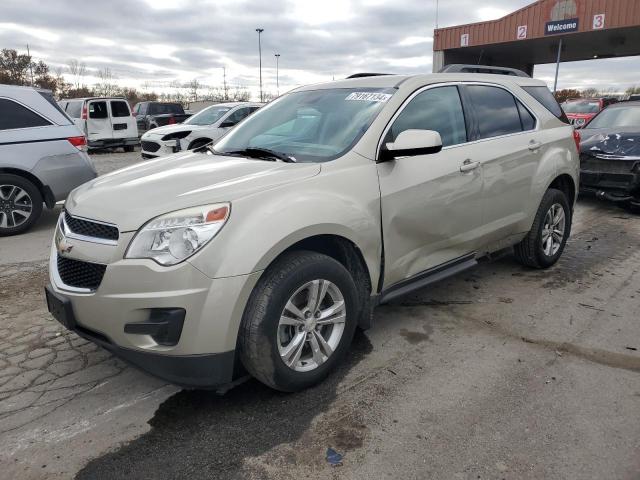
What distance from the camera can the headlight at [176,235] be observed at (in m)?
2.43

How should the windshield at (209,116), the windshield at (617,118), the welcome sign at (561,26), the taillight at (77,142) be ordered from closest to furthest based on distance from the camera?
the taillight at (77,142) < the windshield at (617,118) < the windshield at (209,116) < the welcome sign at (561,26)

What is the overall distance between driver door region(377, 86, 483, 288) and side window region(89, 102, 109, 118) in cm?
1633

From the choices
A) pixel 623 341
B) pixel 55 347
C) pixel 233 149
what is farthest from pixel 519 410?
pixel 55 347

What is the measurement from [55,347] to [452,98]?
3348 mm

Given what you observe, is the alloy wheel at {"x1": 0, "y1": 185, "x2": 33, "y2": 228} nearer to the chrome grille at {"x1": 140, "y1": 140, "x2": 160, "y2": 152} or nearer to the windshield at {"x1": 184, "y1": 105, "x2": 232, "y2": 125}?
the chrome grille at {"x1": 140, "y1": 140, "x2": 160, "y2": 152}

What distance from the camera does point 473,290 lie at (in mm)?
4535

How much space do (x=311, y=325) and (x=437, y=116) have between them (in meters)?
1.86

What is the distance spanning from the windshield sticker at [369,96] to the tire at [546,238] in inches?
80.8

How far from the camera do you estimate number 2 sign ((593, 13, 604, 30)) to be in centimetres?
2220

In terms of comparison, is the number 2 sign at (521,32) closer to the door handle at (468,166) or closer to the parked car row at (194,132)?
the parked car row at (194,132)

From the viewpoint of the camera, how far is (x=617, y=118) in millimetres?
8922

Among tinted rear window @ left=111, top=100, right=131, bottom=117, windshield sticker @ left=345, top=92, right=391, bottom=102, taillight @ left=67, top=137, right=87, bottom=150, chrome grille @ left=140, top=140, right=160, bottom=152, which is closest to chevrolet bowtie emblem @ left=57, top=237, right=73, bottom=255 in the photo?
windshield sticker @ left=345, top=92, right=391, bottom=102

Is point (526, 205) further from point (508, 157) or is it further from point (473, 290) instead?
point (473, 290)

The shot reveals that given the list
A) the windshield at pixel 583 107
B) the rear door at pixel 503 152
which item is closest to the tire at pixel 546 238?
the rear door at pixel 503 152
